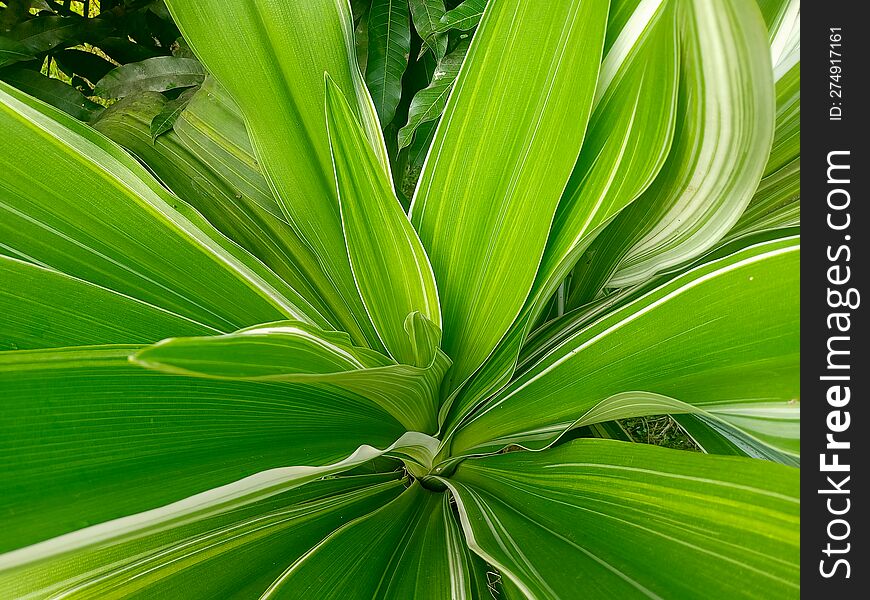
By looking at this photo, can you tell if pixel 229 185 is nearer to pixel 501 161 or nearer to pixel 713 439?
pixel 501 161

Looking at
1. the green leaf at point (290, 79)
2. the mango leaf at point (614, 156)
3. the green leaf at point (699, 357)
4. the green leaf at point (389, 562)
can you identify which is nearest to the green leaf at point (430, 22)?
the green leaf at point (290, 79)

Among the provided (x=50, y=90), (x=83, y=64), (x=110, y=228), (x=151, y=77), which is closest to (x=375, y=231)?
(x=110, y=228)

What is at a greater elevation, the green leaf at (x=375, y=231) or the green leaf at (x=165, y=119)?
the green leaf at (x=165, y=119)

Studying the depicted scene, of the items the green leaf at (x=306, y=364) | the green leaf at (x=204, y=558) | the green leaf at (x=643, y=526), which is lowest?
the green leaf at (x=204, y=558)

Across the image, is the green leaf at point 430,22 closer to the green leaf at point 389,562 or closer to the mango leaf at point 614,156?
the mango leaf at point 614,156

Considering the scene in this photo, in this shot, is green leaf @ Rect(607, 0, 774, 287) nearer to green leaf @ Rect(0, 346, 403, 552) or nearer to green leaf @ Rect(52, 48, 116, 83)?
green leaf @ Rect(0, 346, 403, 552)

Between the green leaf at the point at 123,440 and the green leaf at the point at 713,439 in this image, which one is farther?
the green leaf at the point at 713,439

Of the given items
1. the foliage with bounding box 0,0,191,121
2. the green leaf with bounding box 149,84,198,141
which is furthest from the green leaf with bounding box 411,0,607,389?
the foliage with bounding box 0,0,191,121

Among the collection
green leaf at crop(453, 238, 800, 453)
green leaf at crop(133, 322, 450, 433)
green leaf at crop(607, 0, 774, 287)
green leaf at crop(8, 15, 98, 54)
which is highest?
green leaf at crop(8, 15, 98, 54)
